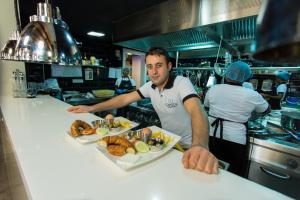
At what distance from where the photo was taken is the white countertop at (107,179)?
524 millimetres

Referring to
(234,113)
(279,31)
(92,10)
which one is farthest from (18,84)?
(279,31)

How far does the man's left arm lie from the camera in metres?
0.64

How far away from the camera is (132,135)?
88 centimetres

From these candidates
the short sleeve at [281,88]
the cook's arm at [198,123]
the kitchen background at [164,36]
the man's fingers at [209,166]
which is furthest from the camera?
the short sleeve at [281,88]

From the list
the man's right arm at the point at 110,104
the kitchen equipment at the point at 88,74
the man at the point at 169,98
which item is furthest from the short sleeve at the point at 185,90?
the kitchen equipment at the point at 88,74

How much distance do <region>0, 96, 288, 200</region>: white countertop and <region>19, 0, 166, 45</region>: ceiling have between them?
1654mm

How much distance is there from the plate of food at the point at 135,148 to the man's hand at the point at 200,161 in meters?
0.12

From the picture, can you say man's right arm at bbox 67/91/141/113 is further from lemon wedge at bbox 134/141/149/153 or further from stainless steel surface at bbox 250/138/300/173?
stainless steel surface at bbox 250/138/300/173

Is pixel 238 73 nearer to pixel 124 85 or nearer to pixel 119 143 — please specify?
pixel 119 143

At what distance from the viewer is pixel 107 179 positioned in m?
0.59

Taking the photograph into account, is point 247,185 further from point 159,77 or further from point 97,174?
point 159,77

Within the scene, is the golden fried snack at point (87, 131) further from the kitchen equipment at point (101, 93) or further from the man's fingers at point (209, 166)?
the kitchen equipment at point (101, 93)

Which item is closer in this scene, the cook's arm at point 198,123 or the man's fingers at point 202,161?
the man's fingers at point 202,161

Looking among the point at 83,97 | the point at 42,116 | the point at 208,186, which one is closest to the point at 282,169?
the point at 208,186
